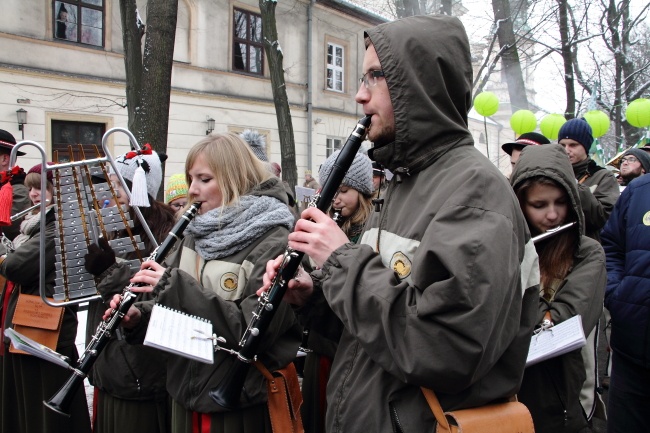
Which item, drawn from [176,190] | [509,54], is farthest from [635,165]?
[509,54]

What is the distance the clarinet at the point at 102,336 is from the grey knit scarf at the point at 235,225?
9 cm

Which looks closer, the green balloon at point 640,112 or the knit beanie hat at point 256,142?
the knit beanie hat at point 256,142

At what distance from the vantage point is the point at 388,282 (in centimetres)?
143

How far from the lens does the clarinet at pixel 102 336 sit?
241 centimetres

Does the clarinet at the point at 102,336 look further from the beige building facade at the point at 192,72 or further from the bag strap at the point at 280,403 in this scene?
the beige building facade at the point at 192,72

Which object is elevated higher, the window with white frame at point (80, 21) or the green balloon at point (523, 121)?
the window with white frame at point (80, 21)

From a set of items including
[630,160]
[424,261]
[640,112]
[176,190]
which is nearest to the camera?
[424,261]

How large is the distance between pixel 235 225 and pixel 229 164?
330 millimetres

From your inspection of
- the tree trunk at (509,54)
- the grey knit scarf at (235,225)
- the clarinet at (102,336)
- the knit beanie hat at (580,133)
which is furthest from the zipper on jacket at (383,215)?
the tree trunk at (509,54)

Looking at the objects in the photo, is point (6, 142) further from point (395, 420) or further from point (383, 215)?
point (395, 420)

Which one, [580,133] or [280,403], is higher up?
[580,133]

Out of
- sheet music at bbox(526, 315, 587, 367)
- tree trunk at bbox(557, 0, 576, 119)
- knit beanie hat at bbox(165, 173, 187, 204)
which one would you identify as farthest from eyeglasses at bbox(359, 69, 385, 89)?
tree trunk at bbox(557, 0, 576, 119)

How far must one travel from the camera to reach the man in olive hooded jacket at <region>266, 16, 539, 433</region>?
133 centimetres

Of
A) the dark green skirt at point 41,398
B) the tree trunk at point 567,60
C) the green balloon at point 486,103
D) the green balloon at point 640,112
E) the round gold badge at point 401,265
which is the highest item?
the tree trunk at point 567,60
